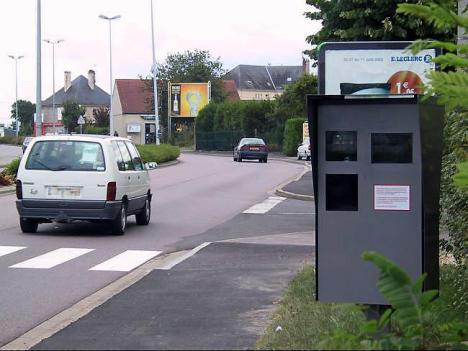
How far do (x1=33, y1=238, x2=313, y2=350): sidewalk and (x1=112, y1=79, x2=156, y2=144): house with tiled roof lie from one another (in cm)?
9263

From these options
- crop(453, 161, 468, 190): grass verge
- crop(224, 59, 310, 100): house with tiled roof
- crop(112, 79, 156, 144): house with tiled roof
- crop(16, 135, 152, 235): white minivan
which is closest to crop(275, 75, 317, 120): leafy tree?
crop(112, 79, 156, 144): house with tiled roof

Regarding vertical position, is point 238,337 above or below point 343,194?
below

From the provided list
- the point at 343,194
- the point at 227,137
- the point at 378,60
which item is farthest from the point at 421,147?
the point at 227,137

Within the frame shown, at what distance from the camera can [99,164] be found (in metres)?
14.4

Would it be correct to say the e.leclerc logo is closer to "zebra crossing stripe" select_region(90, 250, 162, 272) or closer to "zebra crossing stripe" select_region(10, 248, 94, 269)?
"zebra crossing stripe" select_region(90, 250, 162, 272)

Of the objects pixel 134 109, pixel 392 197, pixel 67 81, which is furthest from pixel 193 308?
pixel 67 81

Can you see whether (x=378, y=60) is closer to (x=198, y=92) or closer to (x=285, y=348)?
(x=285, y=348)

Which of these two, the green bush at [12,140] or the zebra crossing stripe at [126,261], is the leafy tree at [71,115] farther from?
the zebra crossing stripe at [126,261]

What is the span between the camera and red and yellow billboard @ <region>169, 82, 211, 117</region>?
309 ft

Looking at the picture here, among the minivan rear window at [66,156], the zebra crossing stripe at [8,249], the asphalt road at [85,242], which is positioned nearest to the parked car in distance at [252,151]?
the asphalt road at [85,242]

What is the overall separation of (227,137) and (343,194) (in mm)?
73497

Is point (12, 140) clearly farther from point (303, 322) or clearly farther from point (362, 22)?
point (303, 322)

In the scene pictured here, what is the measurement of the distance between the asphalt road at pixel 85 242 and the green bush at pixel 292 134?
37.0m

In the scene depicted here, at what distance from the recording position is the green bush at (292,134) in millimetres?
64000
